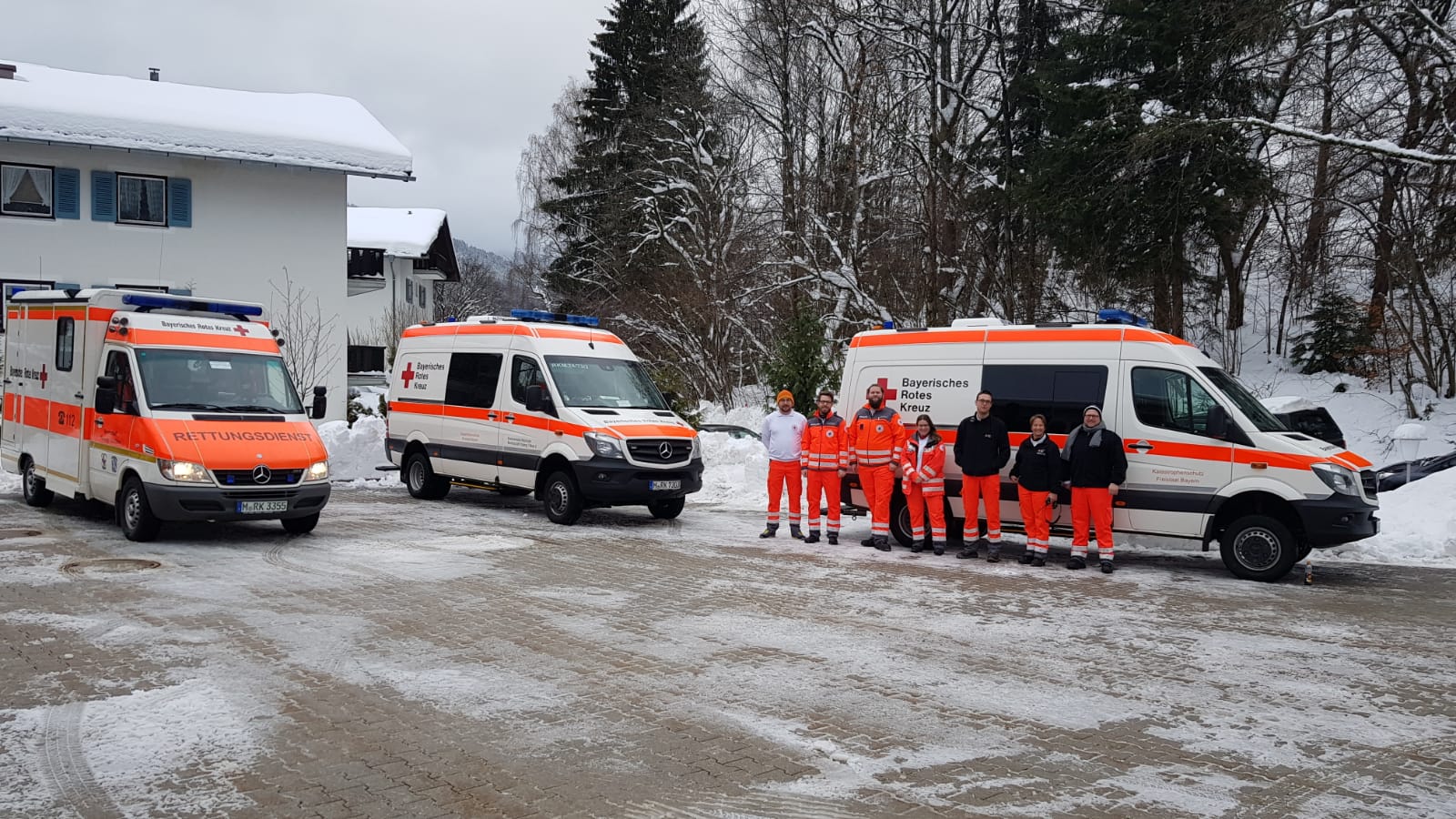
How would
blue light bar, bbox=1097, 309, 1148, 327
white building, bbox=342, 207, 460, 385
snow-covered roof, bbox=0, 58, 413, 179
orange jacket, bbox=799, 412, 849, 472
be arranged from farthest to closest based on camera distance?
white building, bbox=342, 207, 460, 385
snow-covered roof, bbox=0, 58, 413, 179
orange jacket, bbox=799, 412, 849, 472
blue light bar, bbox=1097, 309, 1148, 327

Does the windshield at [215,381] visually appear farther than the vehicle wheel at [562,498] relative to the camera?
No

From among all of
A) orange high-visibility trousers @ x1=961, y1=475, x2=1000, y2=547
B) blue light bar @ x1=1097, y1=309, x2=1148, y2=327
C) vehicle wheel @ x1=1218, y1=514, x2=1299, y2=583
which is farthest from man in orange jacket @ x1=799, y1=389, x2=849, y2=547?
vehicle wheel @ x1=1218, y1=514, x2=1299, y2=583

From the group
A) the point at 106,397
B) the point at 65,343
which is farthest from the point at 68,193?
the point at 106,397

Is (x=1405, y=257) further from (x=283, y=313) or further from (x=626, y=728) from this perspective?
(x=283, y=313)

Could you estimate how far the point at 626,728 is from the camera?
5875 millimetres

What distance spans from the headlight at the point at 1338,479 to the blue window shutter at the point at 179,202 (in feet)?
81.2

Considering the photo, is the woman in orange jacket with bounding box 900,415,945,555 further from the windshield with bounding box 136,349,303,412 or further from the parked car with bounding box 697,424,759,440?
the parked car with bounding box 697,424,759,440

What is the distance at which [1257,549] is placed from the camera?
11055 mm

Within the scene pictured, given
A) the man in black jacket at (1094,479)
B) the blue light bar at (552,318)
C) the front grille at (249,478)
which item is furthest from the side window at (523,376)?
the man in black jacket at (1094,479)

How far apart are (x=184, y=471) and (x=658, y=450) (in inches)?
214

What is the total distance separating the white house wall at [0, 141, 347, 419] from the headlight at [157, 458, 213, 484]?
14654 mm

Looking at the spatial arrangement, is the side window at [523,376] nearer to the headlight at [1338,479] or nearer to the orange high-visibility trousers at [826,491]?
the orange high-visibility trousers at [826,491]

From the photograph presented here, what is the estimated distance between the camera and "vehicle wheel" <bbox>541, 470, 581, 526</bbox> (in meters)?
14.1

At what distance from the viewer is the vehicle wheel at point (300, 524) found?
495 inches
